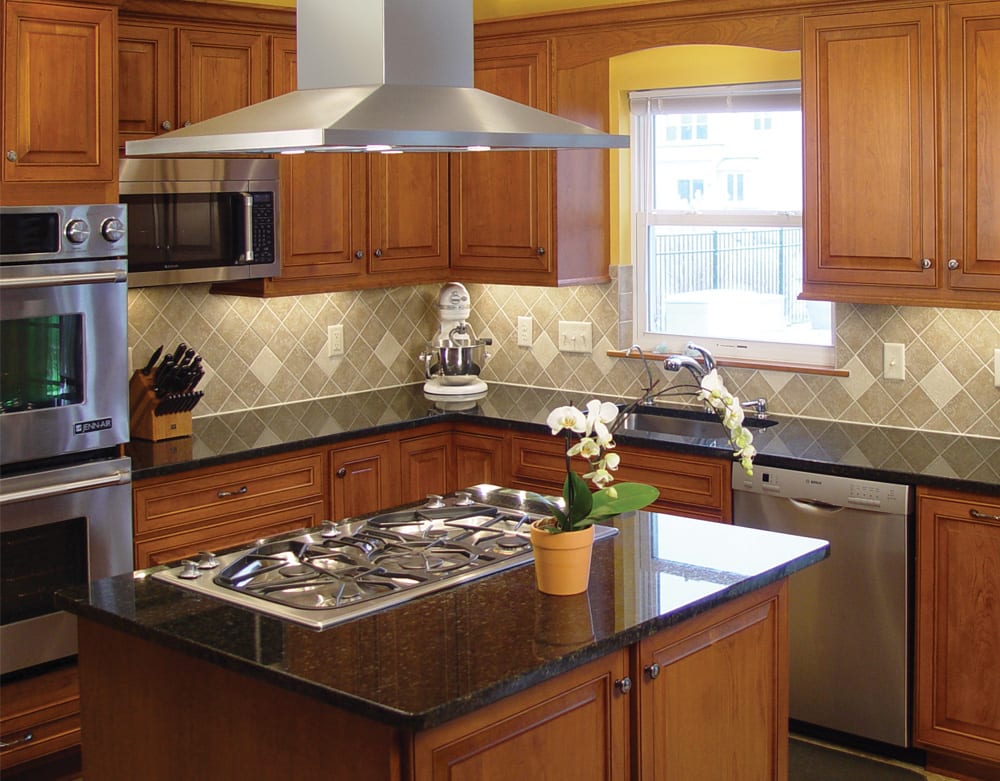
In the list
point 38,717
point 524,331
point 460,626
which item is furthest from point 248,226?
point 460,626

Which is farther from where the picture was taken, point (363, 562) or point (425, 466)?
point (425, 466)

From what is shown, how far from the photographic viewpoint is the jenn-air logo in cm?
395

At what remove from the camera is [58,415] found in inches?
153

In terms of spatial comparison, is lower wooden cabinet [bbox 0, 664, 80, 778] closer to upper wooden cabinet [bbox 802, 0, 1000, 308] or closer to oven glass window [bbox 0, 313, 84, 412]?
oven glass window [bbox 0, 313, 84, 412]

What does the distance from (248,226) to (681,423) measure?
1748 mm

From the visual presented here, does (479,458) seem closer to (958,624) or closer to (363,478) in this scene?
(363,478)

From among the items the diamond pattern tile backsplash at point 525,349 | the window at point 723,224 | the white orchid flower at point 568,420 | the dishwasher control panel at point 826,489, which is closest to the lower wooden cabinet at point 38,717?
the diamond pattern tile backsplash at point 525,349

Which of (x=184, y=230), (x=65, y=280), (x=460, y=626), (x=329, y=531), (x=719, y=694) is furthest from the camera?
(x=184, y=230)

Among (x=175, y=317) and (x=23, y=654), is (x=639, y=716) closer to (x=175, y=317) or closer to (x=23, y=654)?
(x=23, y=654)

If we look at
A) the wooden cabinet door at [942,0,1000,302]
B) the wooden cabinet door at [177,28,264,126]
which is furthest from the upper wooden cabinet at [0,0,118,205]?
the wooden cabinet door at [942,0,1000,302]

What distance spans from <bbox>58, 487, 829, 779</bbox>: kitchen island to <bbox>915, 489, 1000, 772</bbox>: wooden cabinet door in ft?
3.13

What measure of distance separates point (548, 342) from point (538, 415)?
0.62m

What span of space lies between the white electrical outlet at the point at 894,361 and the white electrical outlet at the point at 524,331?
1.56 metres

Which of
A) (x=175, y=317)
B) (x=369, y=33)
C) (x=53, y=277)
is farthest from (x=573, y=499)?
(x=175, y=317)
